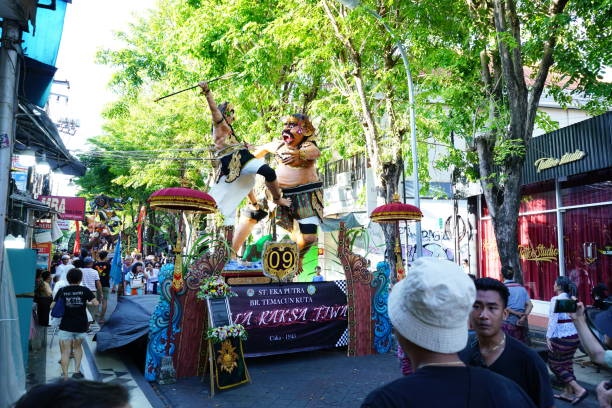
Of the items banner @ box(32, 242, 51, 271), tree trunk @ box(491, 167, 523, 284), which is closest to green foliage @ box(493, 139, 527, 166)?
tree trunk @ box(491, 167, 523, 284)

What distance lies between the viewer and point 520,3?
11.6 metres

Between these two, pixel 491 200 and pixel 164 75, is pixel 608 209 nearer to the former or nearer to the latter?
pixel 491 200

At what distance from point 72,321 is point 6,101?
10.4ft

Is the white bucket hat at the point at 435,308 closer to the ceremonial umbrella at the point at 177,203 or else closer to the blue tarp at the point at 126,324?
the ceremonial umbrella at the point at 177,203

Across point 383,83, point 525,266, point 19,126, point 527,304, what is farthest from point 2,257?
point 525,266

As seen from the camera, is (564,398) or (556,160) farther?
(556,160)

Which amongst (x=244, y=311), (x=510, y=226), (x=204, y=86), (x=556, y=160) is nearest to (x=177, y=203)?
(x=244, y=311)

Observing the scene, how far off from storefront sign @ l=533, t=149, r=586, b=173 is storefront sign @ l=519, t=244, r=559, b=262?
2421 millimetres

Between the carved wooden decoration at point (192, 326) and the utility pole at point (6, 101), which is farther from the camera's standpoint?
the carved wooden decoration at point (192, 326)

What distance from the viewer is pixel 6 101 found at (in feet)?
18.2

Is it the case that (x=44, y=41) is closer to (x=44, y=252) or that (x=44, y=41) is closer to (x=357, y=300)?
(x=357, y=300)

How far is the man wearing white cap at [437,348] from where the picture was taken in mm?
1619

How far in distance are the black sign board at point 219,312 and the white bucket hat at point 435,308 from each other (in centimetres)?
572

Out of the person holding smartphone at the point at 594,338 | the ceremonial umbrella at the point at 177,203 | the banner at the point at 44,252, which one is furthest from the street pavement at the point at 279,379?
the banner at the point at 44,252
